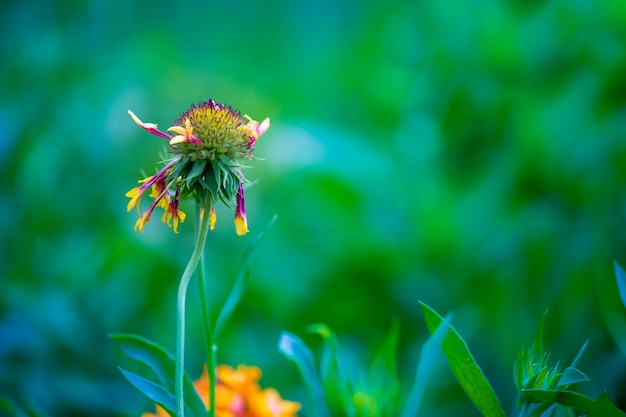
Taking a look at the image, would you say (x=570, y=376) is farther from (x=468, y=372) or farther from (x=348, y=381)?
(x=348, y=381)

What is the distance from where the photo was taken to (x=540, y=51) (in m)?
1.27

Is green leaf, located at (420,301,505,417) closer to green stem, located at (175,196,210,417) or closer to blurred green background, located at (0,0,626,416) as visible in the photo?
green stem, located at (175,196,210,417)

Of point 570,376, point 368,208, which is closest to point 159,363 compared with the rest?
point 570,376

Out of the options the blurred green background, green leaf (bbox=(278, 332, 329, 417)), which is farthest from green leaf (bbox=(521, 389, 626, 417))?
the blurred green background

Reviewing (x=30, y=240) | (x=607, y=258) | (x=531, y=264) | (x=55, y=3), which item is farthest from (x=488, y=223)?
(x=55, y=3)

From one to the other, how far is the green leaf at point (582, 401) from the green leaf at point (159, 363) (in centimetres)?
19

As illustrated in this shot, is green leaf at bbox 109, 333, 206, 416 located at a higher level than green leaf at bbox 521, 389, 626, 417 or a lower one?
higher

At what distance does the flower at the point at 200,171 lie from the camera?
432 millimetres

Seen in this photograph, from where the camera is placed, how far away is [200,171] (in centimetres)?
43

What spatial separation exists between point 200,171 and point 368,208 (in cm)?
92

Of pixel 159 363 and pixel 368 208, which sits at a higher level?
pixel 368 208

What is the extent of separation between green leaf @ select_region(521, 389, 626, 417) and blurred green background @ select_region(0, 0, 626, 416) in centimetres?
55

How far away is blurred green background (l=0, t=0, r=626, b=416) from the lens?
1.12 metres

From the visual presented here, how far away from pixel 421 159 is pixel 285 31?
99 cm
